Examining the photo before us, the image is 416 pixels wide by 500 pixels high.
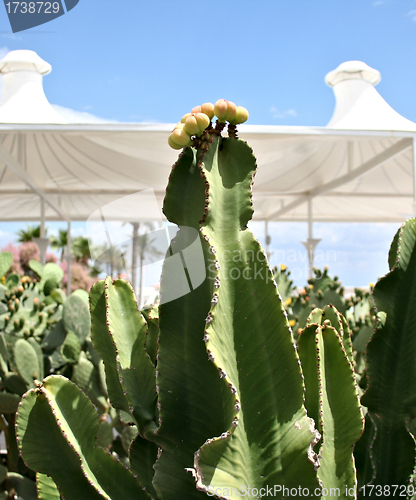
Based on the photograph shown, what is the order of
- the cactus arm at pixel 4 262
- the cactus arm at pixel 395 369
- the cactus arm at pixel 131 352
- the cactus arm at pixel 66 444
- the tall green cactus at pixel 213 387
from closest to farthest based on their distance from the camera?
the tall green cactus at pixel 213 387
the cactus arm at pixel 66 444
the cactus arm at pixel 131 352
the cactus arm at pixel 395 369
the cactus arm at pixel 4 262

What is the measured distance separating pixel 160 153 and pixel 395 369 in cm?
499

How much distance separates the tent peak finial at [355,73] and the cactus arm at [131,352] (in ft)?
23.8

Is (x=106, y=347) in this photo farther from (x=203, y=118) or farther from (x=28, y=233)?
(x=28, y=233)

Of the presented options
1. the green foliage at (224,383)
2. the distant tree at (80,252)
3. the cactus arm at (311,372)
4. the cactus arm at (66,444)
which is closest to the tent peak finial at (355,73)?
the green foliage at (224,383)

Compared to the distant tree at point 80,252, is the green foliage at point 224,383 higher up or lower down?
lower down

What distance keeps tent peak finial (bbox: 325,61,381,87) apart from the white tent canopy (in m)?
0.02

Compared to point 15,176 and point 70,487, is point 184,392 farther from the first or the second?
point 15,176

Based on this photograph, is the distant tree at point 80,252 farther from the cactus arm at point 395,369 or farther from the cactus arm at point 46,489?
the cactus arm at point 395,369

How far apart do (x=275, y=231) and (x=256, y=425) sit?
40.9 ft

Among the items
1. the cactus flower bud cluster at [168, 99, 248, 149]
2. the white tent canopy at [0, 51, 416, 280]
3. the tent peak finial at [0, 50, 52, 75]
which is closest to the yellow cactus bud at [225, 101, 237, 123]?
the cactus flower bud cluster at [168, 99, 248, 149]

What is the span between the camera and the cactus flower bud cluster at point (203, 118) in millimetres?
878

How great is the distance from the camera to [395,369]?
3.96 ft

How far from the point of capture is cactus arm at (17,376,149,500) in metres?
0.96

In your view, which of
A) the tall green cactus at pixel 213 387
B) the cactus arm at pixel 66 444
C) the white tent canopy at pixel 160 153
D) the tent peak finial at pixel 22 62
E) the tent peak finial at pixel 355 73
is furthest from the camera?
the tent peak finial at pixel 355 73
